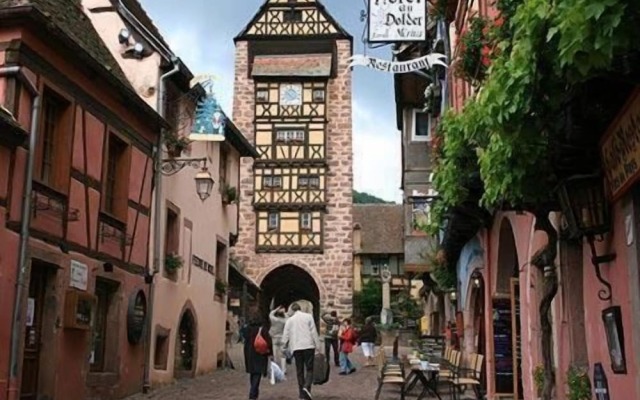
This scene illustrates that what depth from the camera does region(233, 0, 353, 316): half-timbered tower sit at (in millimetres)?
39062

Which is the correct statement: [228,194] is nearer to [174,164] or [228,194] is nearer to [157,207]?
[174,164]

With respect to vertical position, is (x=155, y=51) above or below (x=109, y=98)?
above

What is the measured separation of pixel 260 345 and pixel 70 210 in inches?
129

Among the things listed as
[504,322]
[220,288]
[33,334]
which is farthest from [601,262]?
[220,288]

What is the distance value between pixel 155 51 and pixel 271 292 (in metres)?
28.7

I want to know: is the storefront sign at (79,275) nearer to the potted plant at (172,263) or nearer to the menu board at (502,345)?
the potted plant at (172,263)

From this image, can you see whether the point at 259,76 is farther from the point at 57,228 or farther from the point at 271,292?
the point at 57,228

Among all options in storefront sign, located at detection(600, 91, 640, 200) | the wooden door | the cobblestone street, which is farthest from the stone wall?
storefront sign, located at detection(600, 91, 640, 200)

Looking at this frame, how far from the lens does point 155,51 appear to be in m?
15.7

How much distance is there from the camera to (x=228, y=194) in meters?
21.6

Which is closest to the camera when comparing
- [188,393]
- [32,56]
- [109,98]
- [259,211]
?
[32,56]

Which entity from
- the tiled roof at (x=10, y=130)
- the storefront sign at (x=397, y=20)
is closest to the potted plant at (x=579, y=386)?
the tiled roof at (x=10, y=130)

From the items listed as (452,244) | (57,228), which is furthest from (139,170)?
(452,244)

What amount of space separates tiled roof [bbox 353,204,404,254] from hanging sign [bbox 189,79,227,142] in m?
29.5
